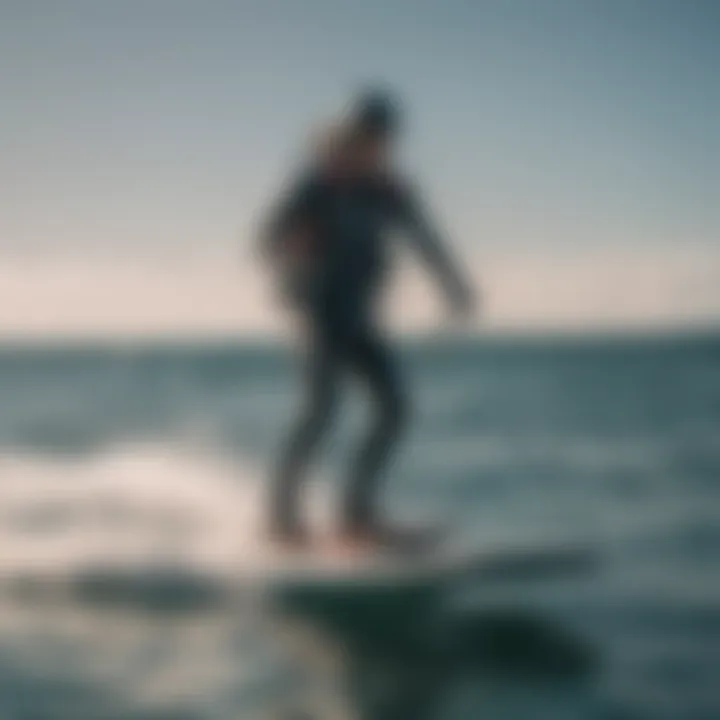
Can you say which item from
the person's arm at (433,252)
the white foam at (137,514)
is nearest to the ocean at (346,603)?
the white foam at (137,514)

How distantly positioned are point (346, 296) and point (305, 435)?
30cm

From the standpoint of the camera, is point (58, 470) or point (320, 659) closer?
point (320, 659)

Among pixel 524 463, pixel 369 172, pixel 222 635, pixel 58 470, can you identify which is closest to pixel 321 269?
pixel 369 172

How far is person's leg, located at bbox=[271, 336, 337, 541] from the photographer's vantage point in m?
1.85

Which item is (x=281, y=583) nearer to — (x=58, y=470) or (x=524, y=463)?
(x=58, y=470)

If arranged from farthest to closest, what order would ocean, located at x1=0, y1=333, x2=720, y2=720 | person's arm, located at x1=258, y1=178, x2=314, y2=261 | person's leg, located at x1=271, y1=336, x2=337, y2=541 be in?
1. person's leg, located at x1=271, y1=336, x2=337, y2=541
2. person's arm, located at x1=258, y1=178, x2=314, y2=261
3. ocean, located at x1=0, y1=333, x2=720, y2=720

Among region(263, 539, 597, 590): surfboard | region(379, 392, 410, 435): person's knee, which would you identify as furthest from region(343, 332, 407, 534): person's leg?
region(263, 539, 597, 590): surfboard

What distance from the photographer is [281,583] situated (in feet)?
5.49

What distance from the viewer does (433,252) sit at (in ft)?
5.97

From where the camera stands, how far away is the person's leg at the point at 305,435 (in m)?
1.85

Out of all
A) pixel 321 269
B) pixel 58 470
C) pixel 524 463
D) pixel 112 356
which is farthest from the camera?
pixel 112 356

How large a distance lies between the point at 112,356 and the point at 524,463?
5.92 m

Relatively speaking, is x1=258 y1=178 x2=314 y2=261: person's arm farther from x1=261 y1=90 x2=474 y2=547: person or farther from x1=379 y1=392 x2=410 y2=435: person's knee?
x1=379 y1=392 x2=410 y2=435: person's knee

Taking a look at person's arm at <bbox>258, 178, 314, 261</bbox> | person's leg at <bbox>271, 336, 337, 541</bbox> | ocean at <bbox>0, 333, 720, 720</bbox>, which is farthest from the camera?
person's leg at <bbox>271, 336, 337, 541</bbox>
